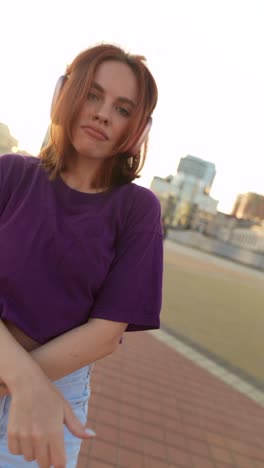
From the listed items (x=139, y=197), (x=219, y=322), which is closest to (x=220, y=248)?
(x=219, y=322)

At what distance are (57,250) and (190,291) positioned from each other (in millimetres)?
11380

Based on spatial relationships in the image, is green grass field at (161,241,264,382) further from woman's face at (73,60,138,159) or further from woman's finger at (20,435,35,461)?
woman's finger at (20,435,35,461)

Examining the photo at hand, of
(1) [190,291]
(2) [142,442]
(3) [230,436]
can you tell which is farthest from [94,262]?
(1) [190,291]

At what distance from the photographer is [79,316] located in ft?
3.09

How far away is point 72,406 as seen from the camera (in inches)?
41.9

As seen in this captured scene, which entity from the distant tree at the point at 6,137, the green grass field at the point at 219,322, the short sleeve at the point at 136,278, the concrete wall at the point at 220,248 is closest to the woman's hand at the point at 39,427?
the short sleeve at the point at 136,278

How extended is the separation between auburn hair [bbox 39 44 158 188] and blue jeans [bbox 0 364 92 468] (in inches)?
18.3

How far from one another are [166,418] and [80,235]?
3298mm

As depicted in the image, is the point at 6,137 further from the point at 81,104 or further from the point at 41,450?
the point at 41,450

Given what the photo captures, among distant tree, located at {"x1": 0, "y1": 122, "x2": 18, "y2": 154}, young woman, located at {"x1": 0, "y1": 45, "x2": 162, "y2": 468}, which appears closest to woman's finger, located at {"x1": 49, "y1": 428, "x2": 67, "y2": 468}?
young woman, located at {"x1": 0, "y1": 45, "x2": 162, "y2": 468}

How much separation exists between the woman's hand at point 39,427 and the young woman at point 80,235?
69 millimetres

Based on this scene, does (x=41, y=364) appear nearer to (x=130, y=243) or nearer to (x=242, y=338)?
(x=130, y=243)

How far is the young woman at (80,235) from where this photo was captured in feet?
2.97

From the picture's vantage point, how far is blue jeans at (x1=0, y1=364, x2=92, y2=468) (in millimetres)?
970
